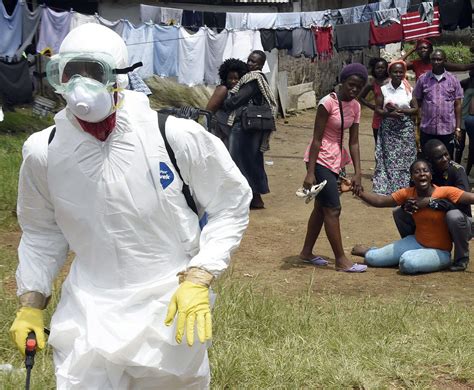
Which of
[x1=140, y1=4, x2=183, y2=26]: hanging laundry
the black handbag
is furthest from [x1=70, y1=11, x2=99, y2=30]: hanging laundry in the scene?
the black handbag

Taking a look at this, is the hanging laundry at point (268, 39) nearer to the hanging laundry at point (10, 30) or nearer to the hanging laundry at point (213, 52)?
the hanging laundry at point (213, 52)

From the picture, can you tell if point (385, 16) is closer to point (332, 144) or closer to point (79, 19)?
point (79, 19)

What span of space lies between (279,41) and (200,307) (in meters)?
12.0

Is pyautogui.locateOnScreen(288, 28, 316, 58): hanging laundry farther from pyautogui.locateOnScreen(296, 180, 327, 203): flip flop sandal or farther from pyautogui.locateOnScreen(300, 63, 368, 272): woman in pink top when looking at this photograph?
pyautogui.locateOnScreen(296, 180, 327, 203): flip flop sandal

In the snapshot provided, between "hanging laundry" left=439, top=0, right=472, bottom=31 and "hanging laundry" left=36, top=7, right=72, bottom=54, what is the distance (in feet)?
18.7

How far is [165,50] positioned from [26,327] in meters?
10.3

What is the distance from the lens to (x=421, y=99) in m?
9.55

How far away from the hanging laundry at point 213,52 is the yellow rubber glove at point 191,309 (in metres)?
11.0

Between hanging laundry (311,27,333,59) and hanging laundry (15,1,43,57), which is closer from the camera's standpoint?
hanging laundry (15,1,43,57)

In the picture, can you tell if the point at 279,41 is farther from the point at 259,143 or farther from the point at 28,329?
the point at 28,329

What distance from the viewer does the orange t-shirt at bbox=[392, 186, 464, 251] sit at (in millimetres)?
6816

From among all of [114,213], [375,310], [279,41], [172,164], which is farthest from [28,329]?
[279,41]

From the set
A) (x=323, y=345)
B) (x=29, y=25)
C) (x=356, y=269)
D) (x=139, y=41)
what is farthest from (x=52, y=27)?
(x=323, y=345)

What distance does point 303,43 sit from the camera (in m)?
14.7
